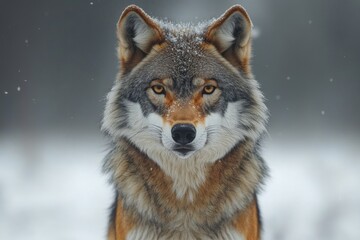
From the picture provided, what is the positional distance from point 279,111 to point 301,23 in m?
3.47

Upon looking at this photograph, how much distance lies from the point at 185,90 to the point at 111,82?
537 inches

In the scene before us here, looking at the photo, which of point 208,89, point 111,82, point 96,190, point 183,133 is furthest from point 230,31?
point 111,82

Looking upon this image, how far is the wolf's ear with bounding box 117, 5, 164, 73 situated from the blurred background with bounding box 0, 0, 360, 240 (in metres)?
7.51

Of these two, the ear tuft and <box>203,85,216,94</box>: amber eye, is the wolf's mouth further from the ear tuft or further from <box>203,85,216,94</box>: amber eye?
the ear tuft

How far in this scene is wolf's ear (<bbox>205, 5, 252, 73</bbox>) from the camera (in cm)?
439

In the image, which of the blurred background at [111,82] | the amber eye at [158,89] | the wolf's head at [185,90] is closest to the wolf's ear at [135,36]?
the wolf's head at [185,90]

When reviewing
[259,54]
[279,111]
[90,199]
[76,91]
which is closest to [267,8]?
[259,54]


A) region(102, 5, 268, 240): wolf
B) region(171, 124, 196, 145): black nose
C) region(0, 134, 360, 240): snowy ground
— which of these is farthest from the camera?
region(0, 134, 360, 240): snowy ground

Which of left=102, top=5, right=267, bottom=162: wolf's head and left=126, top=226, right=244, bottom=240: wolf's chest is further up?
left=102, top=5, right=267, bottom=162: wolf's head

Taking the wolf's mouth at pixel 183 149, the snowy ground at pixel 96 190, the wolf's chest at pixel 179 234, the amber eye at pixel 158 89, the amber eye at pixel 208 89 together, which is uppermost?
the amber eye at pixel 158 89

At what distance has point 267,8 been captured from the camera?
19453 millimetres

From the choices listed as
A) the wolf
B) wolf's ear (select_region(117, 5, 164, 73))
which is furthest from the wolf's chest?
wolf's ear (select_region(117, 5, 164, 73))

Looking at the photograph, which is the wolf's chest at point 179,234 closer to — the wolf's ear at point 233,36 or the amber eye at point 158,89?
the amber eye at point 158,89

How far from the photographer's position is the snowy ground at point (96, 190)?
8.12 meters
